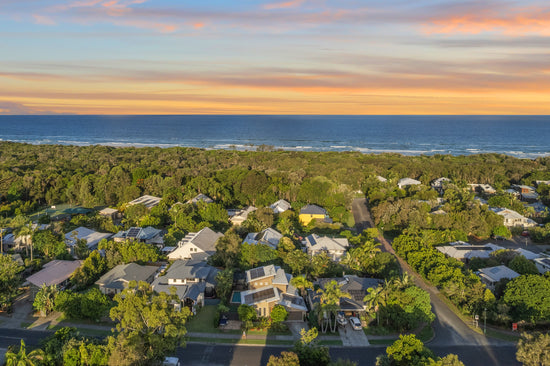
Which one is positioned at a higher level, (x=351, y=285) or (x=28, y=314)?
(x=351, y=285)

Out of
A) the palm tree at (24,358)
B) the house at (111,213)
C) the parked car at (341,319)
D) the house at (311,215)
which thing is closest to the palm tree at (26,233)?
the house at (111,213)

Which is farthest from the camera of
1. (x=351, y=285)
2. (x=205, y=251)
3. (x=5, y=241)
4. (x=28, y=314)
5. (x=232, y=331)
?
(x=5, y=241)

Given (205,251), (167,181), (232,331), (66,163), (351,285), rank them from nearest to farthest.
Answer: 1. (232,331)
2. (351,285)
3. (205,251)
4. (167,181)
5. (66,163)

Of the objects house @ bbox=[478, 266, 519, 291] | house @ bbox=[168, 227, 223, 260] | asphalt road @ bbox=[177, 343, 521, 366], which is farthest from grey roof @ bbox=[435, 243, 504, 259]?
house @ bbox=[168, 227, 223, 260]

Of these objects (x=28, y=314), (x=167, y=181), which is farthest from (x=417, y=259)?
(x=167, y=181)

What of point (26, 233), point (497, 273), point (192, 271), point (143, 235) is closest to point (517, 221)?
point (497, 273)

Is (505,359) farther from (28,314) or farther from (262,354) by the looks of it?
(28,314)

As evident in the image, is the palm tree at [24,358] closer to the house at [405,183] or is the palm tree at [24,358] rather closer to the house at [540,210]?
the house at [540,210]

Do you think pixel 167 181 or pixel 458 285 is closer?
pixel 458 285
